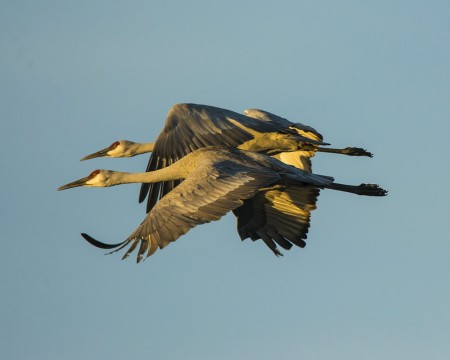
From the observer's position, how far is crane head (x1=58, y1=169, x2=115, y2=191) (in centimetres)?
2039

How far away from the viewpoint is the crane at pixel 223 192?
1694cm

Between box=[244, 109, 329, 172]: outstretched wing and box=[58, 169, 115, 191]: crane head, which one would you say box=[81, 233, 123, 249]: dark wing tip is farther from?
box=[244, 109, 329, 172]: outstretched wing

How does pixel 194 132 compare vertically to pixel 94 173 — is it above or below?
above

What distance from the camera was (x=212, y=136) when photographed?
66.3ft

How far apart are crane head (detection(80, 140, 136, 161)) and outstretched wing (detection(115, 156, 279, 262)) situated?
14.7 feet

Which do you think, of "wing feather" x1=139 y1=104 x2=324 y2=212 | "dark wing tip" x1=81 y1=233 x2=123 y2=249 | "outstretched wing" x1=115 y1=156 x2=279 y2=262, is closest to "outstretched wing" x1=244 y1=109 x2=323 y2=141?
"wing feather" x1=139 y1=104 x2=324 y2=212

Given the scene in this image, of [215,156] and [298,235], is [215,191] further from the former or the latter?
[298,235]

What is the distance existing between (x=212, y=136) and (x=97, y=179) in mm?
1829

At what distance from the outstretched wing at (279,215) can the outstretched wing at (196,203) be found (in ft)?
6.90

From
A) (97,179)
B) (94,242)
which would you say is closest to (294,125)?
(97,179)

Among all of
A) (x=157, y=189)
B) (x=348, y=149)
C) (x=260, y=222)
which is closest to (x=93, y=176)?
(x=157, y=189)

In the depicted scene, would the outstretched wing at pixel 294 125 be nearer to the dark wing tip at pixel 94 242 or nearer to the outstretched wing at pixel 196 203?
the outstretched wing at pixel 196 203

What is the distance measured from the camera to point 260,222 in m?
20.1

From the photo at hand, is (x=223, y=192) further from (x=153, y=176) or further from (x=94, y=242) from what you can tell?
(x=153, y=176)
